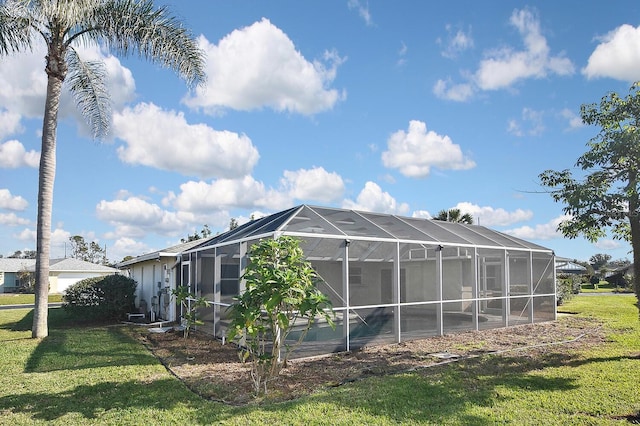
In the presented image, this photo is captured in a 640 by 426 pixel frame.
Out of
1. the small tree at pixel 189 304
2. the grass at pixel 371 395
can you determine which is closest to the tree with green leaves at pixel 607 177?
the grass at pixel 371 395

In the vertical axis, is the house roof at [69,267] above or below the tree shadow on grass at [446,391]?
above

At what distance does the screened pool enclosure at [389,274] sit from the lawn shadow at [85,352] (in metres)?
2.18

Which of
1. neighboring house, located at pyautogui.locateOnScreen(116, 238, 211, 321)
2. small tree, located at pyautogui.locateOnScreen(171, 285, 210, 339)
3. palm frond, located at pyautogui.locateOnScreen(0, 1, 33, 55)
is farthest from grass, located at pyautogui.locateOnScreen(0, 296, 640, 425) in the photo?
palm frond, located at pyautogui.locateOnScreen(0, 1, 33, 55)

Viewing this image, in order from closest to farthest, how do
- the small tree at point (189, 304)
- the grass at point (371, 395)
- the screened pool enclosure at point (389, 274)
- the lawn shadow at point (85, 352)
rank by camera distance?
the grass at point (371, 395)
the lawn shadow at point (85, 352)
the screened pool enclosure at point (389, 274)
the small tree at point (189, 304)

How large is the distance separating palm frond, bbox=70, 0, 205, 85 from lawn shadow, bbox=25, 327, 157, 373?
300 inches

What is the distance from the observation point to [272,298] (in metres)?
6.22

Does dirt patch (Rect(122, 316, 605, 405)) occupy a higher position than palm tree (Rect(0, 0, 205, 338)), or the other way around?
palm tree (Rect(0, 0, 205, 338))

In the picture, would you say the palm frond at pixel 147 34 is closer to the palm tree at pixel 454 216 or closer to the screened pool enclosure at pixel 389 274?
the screened pool enclosure at pixel 389 274

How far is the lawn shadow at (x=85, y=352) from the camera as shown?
8414 millimetres

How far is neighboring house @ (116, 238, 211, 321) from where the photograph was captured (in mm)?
15641

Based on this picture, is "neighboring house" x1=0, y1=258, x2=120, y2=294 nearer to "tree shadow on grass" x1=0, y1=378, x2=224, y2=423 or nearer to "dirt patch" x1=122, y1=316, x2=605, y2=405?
"dirt patch" x1=122, y1=316, x2=605, y2=405

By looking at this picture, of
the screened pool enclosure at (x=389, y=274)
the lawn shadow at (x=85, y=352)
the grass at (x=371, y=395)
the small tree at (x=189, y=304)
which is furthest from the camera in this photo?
the small tree at (x=189, y=304)

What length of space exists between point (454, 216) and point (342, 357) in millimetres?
22291

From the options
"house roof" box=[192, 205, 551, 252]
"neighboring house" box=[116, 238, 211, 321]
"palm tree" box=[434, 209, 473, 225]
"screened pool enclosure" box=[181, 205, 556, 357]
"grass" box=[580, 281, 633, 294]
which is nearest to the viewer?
"house roof" box=[192, 205, 551, 252]
